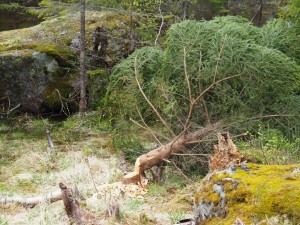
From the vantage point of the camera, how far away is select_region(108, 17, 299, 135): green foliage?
754 centimetres

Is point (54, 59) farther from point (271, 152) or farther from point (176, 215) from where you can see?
point (176, 215)

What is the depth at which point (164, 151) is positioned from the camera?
7.26m

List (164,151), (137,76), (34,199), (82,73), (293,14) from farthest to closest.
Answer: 1. (82,73)
2. (293,14)
3. (137,76)
4. (164,151)
5. (34,199)

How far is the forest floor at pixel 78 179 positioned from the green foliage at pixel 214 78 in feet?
4.26

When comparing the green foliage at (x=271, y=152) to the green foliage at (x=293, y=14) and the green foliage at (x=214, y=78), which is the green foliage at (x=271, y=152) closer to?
the green foliage at (x=214, y=78)

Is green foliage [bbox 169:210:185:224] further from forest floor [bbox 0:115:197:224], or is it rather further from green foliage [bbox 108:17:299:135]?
green foliage [bbox 108:17:299:135]

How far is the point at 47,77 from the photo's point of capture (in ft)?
36.4

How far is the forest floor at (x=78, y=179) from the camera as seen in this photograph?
507 cm

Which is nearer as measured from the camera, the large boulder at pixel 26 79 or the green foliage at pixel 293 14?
the green foliage at pixel 293 14

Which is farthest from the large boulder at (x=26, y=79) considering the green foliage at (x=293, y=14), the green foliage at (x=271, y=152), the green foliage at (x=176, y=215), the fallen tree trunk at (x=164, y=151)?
the green foliage at (x=176, y=215)

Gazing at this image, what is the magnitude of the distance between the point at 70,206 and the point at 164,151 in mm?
2870

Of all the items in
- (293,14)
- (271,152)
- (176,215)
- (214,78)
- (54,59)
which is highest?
(293,14)

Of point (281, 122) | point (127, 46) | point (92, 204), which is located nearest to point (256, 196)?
point (92, 204)

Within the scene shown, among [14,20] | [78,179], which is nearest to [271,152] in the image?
[78,179]
